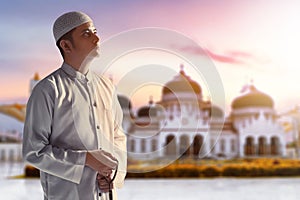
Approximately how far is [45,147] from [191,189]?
342 cm

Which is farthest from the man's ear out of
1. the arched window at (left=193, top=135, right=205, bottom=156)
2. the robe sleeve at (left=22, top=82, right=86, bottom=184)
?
the arched window at (left=193, top=135, right=205, bottom=156)

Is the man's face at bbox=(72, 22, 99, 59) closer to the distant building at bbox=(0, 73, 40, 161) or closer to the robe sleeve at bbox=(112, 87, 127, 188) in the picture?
the robe sleeve at bbox=(112, 87, 127, 188)

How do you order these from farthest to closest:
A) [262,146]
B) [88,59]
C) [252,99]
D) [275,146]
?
[262,146]
[275,146]
[252,99]
[88,59]

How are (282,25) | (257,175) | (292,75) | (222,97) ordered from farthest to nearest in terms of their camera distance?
(257,175) < (292,75) < (282,25) < (222,97)

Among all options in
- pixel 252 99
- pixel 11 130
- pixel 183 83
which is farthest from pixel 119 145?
pixel 252 99

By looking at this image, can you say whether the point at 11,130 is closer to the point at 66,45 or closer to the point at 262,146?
the point at 262,146

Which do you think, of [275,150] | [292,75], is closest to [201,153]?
[275,150]

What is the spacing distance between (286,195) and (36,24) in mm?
2792

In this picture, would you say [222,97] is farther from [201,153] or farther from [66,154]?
[201,153]

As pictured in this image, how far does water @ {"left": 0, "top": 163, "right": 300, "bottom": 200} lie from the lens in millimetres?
3502

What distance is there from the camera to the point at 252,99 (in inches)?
214

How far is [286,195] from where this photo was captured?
11.9ft

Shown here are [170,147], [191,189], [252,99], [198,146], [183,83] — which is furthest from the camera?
[198,146]

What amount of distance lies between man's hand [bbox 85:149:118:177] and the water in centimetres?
264
